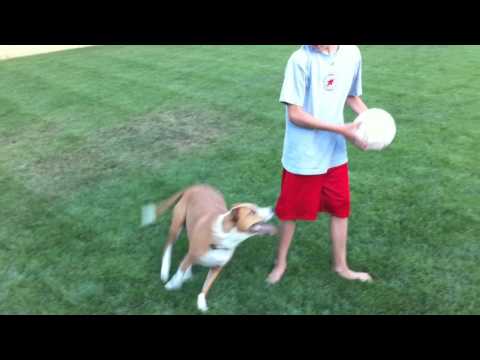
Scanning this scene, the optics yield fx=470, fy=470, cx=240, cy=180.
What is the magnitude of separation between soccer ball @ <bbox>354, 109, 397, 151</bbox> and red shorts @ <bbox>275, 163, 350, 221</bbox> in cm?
39

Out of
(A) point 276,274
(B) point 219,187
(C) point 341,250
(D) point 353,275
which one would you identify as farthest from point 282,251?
(B) point 219,187

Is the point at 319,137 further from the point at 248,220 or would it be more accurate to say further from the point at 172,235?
the point at 172,235

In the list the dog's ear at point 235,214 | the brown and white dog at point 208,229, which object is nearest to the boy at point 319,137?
the brown and white dog at point 208,229

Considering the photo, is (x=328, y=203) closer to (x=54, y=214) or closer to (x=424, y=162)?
(x=424, y=162)

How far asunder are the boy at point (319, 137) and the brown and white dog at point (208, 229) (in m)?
0.26

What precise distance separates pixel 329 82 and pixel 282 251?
1.31 m

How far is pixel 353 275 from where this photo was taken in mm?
3477

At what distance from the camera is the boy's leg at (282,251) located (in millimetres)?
3424

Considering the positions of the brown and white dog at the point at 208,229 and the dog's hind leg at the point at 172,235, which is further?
the dog's hind leg at the point at 172,235

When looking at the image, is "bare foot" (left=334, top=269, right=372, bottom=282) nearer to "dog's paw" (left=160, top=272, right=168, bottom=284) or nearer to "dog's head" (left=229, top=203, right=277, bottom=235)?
"dog's head" (left=229, top=203, right=277, bottom=235)

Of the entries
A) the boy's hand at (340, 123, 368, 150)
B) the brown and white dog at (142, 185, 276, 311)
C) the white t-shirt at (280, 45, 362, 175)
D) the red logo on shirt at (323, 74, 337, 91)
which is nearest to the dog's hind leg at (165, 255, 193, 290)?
the brown and white dog at (142, 185, 276, 311)

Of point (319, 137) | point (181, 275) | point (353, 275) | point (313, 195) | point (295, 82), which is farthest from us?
point (353, 275)

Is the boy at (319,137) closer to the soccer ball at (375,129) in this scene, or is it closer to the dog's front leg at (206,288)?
the soccer ball at (375,129)

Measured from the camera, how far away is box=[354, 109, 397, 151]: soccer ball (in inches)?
112
